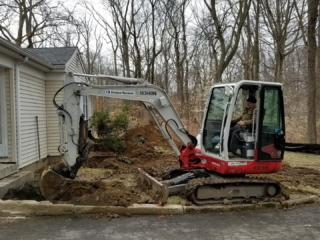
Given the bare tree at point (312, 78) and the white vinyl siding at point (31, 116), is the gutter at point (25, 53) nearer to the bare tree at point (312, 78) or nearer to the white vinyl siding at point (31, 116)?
the white vinyl siding at point (31, 116)

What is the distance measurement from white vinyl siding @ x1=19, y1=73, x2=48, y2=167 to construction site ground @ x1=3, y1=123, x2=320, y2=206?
0.73 meters

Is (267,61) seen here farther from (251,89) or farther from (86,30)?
(251,89)

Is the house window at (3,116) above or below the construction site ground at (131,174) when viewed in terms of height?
above

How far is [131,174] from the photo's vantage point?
30.8 feet

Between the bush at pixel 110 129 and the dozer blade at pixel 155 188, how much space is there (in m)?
5.67

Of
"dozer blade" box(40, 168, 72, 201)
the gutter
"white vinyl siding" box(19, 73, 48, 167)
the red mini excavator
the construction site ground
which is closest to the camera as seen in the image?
"dozer blade" box(40, 168, 72, 201)

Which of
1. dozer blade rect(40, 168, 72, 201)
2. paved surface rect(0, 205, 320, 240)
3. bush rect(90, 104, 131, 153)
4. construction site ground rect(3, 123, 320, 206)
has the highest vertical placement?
bush rect(90, 104, 131, 153)

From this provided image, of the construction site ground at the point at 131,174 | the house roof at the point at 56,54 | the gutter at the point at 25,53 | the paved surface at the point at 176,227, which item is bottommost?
the paved surface at the point at 176,227

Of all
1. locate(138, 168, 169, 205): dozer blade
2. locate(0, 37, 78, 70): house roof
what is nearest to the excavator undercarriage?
locate(138, 168, 169, 205): dozer blade

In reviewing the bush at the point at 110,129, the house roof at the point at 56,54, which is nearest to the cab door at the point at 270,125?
the house roof at the point at 56,54

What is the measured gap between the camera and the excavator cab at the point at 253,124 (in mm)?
6164

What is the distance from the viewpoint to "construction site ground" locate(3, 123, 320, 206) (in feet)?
20.1

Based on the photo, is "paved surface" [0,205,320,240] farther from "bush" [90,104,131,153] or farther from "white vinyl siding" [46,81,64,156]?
"bush" [90,104,131,153]

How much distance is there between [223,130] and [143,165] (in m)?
5.56
